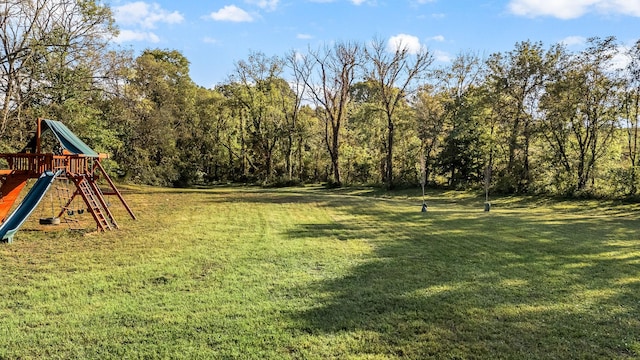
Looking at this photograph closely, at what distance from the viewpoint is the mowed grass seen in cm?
322

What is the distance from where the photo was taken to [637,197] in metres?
14.3

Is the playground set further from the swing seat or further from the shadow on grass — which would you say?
the shadow on grass

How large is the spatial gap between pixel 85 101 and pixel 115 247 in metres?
15.5

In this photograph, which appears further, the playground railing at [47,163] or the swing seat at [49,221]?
the swing seat at [49,221]

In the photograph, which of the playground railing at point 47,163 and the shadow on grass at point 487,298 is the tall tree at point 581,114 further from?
the playground railing at point 47,163

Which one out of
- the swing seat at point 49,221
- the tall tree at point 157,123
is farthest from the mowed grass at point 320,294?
the tall tree at point 157,123

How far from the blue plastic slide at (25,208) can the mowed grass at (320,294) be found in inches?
9.6

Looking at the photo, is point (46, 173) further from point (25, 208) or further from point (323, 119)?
point (323, 119)

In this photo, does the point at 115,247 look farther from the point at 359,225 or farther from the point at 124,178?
the point at 124,178

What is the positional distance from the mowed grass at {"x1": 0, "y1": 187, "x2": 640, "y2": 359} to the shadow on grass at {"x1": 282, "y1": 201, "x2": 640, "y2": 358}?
0.02 m

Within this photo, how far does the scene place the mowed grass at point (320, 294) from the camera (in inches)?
127

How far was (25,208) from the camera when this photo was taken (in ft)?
24.4

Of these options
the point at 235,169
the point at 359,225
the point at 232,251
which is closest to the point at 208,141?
the point at 235,169

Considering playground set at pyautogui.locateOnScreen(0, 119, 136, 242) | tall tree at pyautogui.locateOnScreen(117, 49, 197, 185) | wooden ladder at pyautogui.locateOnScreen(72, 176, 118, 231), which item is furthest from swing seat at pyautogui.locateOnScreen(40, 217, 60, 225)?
tall tree at pyautogui.locateOnScreen(117, 49, 197, 185)
